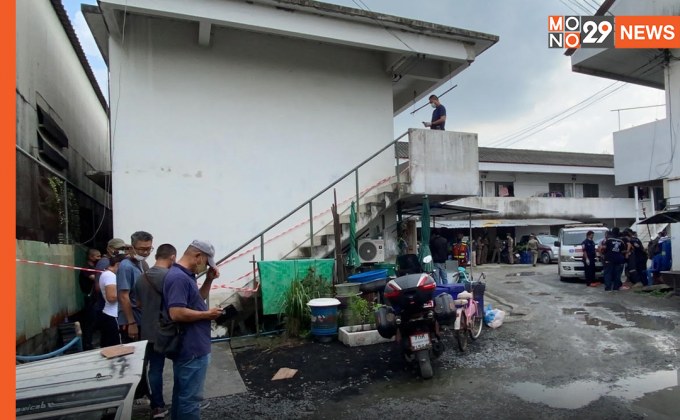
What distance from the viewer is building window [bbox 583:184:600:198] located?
31.1 meters

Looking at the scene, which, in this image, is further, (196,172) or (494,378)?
(196,172)

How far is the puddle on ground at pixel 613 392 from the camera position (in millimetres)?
4672

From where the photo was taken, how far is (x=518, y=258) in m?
25.7

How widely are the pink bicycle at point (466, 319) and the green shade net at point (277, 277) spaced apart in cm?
244

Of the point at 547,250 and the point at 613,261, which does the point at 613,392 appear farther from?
the point at 547,250

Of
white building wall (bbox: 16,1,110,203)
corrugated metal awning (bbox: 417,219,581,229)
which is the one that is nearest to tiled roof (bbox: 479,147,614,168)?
corrugated metal awning (bbox: 417,219,581,229)

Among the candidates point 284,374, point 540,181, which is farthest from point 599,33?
point 540,181

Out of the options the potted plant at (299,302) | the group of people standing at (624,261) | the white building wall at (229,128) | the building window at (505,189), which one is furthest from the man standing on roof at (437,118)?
the building window at (505,189)

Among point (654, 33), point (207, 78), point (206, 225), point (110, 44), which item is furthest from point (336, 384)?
point (654, 33)

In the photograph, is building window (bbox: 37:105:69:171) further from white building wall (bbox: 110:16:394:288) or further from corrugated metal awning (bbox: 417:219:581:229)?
corrugated metal awning (bbox: 417:219:581:229)

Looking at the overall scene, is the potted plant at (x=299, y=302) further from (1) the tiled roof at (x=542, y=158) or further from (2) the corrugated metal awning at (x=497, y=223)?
(1) the tiled roof at (x=542, y=158)

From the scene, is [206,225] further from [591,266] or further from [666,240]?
[666,240]

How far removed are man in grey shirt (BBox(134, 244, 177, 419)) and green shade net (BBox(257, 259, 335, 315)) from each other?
10.5ft

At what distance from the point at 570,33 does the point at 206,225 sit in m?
11.0
